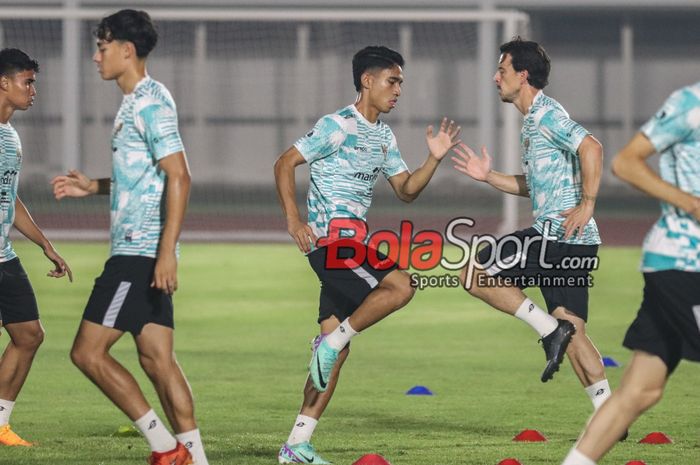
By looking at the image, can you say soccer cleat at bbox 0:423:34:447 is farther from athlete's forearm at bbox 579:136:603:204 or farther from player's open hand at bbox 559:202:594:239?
athlete's forearm at bbox 579:136:603:204

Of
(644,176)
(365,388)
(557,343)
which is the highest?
(644,176)

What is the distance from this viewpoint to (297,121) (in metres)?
36.3

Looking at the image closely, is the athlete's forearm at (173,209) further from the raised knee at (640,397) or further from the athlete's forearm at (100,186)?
the raised knee at (640,397)

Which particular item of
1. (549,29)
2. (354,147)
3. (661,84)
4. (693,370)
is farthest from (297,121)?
(354,147)

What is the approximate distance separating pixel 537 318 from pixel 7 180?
2893 millimetres

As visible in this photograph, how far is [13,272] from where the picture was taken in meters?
8.05

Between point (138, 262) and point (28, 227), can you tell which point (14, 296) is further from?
point (138, 262)

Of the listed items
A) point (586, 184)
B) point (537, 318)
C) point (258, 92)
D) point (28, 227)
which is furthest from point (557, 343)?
point (258, 92)

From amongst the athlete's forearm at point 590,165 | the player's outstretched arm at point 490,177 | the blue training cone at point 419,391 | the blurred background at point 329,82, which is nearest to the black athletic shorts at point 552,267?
the athlete's forearm at point 590,165

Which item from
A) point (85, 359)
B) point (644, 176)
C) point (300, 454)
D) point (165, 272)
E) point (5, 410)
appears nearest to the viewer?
point (644, 176)

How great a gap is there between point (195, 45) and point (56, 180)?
28834 millimetres

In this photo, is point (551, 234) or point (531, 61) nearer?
point (551, 234)

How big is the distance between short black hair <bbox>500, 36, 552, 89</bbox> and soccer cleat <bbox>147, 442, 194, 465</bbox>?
303cm

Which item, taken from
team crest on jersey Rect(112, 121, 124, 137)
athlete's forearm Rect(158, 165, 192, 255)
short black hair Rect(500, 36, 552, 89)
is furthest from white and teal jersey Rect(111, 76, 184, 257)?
short black hair Rect(500, 36, 552, 89)
